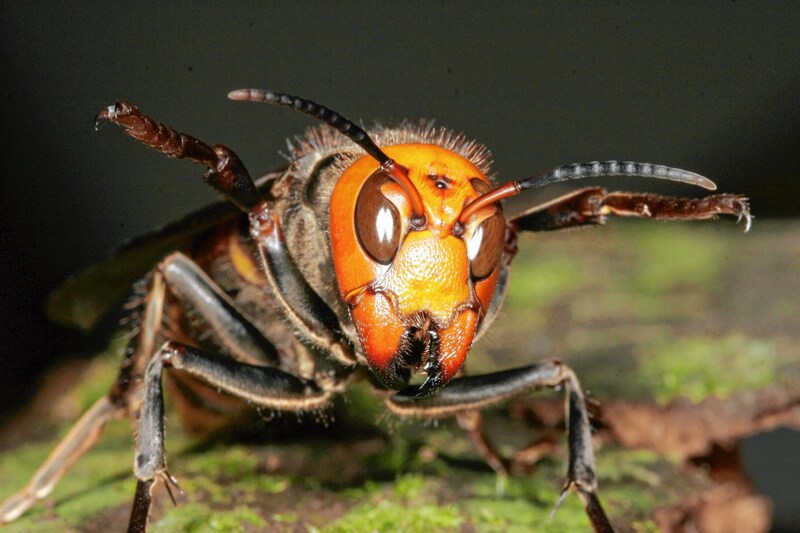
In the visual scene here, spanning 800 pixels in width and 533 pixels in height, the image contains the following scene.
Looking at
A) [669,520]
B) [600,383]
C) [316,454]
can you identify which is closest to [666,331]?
[600,383]

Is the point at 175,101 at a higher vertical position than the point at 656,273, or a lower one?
higher

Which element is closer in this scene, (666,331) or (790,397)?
(790,397)

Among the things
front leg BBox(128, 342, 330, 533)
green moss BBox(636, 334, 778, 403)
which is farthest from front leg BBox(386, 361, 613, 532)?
green moss BBox(636, 334, 778, 403)

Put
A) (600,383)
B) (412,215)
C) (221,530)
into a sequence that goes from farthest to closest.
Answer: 1. (600,383)
2. (221,530)
3. (412,215)

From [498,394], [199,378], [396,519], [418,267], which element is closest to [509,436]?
[498,394]

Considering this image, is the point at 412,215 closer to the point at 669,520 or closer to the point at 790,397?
the point at 669,520

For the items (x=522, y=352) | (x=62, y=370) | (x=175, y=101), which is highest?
(x=175, y=101)

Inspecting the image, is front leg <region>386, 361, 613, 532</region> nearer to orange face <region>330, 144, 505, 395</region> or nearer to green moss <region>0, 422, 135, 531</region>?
orange face <region>330, 144, 505, 395</region>

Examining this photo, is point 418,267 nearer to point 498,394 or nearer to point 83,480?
point 498,394
